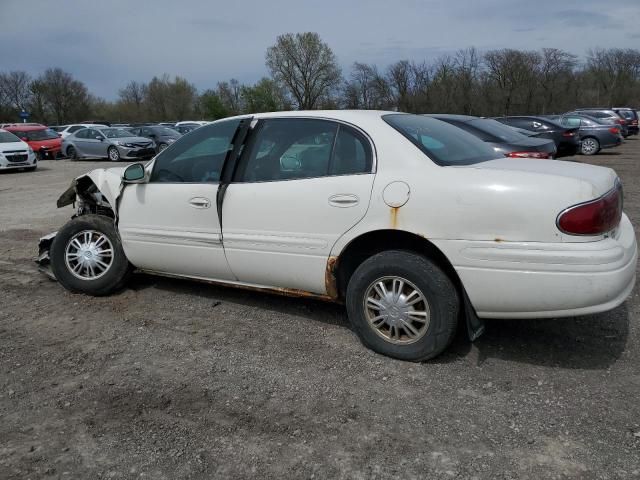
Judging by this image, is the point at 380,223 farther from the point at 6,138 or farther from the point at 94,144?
the point at 94,144

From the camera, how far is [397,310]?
349 centimetres

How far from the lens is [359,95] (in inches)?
2409

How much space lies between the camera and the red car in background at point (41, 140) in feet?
82.2

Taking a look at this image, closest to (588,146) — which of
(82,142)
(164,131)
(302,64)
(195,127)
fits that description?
(195,127)

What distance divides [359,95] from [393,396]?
199 ft

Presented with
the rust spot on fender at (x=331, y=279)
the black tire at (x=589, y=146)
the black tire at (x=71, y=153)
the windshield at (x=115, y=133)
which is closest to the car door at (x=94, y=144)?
the windshield at (x=115, y=133)

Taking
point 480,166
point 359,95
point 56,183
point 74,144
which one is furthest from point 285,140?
point 359,95

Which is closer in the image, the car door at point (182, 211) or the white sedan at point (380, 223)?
the white sedan at point (380, 223)

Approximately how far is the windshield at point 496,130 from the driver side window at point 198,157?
5.55 metres

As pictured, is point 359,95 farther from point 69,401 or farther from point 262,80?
point 69,401

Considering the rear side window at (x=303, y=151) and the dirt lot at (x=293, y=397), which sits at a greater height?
the rear side window at (x=303, y=151)

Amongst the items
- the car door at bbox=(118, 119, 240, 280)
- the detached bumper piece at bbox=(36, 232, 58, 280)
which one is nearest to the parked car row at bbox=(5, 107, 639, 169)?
the car door at bbox=(118, 119, 240, 280)

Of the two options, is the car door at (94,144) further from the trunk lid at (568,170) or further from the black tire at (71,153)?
the trunk lid at (568,170)

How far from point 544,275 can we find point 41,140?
87.9 ft
